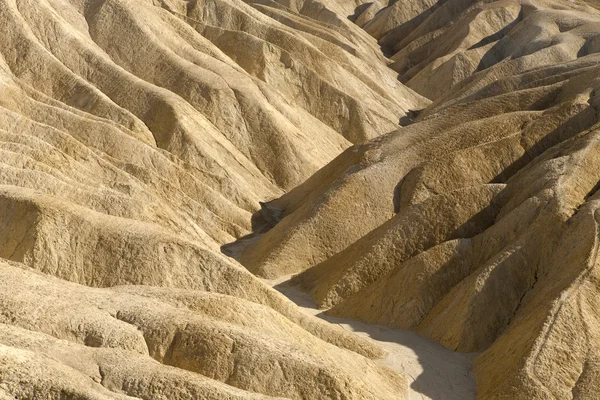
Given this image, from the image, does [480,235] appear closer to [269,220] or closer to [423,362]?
[423,362]

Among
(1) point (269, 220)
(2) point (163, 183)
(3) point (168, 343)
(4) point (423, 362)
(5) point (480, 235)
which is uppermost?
(1) point (269, 220)

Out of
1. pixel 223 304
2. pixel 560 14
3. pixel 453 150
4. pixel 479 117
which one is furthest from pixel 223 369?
pixel 560 14

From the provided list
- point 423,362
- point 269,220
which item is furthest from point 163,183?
point 423,362

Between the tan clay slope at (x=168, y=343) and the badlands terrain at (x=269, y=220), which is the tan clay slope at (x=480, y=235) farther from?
the tan clay slope at (x=168, y=343)

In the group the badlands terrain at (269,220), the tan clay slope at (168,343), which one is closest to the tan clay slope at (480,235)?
the badlands terrain at (269,220)

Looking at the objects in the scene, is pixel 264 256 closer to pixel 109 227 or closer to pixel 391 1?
pixel 109 227

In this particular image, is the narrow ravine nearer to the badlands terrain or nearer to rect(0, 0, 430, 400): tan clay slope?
the badlands terrain
